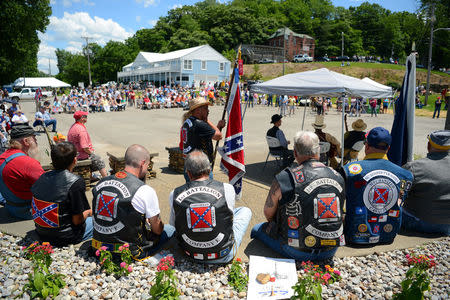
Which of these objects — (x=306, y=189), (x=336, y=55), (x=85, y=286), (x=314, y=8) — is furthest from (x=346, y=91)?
(x=314, y=8)

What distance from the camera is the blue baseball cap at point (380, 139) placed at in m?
3.60

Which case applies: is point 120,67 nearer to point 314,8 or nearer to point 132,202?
point 314,8

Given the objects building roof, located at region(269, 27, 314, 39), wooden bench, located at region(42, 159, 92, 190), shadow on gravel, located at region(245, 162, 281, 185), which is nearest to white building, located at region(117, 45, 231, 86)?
building roof, located at region(269, 27, 314, 39)

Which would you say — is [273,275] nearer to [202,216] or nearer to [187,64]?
[202,216]

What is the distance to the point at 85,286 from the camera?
3035 mm

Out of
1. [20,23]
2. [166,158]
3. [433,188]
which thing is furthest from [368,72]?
[433,188]

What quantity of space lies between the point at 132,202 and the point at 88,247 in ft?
4.25

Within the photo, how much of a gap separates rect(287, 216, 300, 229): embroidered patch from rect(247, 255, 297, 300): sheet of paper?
1.40 ft

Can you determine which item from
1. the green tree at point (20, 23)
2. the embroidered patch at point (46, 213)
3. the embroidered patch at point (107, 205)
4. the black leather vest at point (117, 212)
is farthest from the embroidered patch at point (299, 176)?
the green tree at point (20, 23)

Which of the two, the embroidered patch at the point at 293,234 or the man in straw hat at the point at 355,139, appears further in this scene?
the man in straw hat at the point at 355,139

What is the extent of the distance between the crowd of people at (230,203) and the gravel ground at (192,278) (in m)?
0.18

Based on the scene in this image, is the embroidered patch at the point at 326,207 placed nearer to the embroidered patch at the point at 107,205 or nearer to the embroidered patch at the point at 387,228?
the embroidered patch at the point at 387,228

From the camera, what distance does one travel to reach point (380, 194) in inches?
140

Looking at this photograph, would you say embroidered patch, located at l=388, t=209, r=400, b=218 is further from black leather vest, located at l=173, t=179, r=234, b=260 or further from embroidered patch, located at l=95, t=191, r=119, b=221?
embroidered patch, located at l=95, t=191, r=119, b=221
